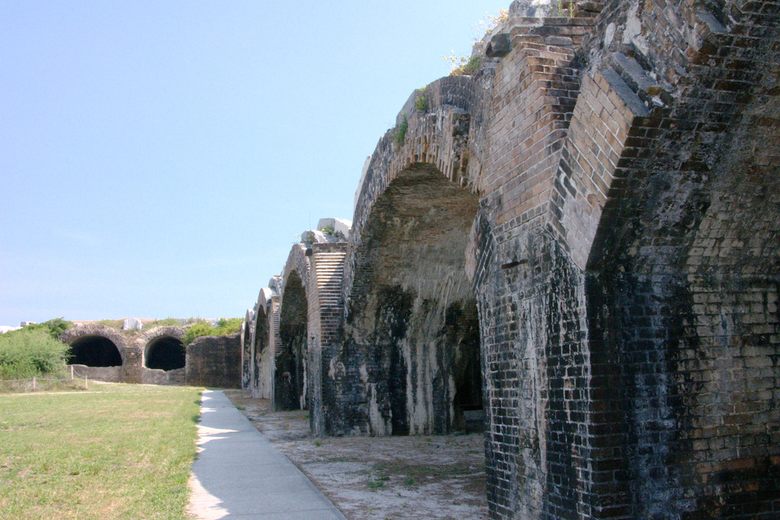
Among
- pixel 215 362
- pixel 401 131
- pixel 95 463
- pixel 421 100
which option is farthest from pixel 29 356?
pixel 421 100

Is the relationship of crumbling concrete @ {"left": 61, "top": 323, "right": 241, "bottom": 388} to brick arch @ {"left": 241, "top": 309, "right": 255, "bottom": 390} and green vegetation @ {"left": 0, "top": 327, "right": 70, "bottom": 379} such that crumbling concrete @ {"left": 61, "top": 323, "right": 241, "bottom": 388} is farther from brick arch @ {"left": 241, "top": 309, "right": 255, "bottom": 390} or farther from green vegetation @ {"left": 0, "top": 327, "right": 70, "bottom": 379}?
green vegetation @ {"left": 0, "top": 327, "right": 70, "bottom": 379}

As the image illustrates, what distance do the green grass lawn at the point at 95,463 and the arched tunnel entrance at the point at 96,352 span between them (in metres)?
27.9

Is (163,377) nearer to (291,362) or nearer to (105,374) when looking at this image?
(105,374)

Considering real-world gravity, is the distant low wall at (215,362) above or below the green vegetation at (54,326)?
below

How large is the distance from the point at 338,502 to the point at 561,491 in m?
3.05

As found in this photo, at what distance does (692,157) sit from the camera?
409 centimetres

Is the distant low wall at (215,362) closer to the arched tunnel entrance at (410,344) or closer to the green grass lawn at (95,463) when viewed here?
the green grass lawn at (95,463)

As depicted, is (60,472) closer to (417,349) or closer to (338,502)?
(338,502)

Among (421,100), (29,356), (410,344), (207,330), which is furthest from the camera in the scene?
(207,330)

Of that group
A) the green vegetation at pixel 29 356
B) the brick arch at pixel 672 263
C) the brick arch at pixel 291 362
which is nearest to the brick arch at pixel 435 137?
the brick arch at pixel 672 263

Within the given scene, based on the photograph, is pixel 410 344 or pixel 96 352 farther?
pixel 96 352

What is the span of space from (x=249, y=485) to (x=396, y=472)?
178 centimetres

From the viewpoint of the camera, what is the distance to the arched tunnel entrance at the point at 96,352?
44438 millimetres

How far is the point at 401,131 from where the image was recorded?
8.47 metres
